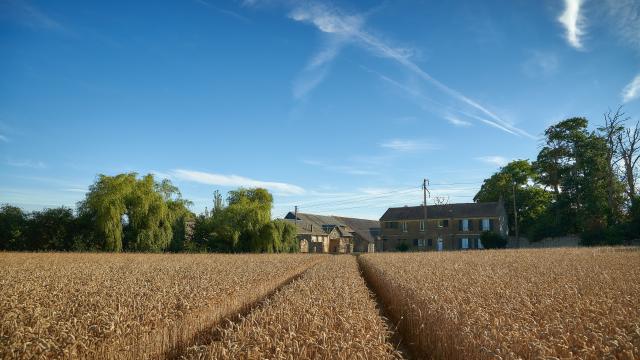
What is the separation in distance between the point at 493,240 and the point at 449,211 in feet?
38.9

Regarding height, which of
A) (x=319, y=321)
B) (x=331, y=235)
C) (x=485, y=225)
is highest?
(x=485, y=225)

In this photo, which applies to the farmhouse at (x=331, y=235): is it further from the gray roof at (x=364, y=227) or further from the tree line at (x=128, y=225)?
the tree line at (x=128, y=225)

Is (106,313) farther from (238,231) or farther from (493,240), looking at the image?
(493,240)

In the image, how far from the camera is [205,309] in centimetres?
1026

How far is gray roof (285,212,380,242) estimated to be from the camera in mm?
81219

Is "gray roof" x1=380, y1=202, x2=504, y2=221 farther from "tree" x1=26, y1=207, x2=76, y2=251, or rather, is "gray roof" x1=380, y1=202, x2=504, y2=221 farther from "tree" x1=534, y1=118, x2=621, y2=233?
"tree" x1=26, y1=207, x2=76, y2=251

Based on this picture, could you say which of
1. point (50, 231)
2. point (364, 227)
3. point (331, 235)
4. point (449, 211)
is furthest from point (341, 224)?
point (50, 231)

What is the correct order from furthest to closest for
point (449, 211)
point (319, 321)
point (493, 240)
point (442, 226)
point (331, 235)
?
point (331, 235)
point (449, 211)
point (442, 226)
point (493, 240)
point (319, 321)

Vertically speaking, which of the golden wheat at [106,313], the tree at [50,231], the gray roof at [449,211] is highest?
the gray roof at [449,211]

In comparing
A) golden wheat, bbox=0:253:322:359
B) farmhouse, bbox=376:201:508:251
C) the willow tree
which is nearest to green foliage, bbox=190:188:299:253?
the willow tree

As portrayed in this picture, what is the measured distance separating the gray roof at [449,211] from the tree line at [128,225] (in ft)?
97.7

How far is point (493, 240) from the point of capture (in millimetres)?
56219

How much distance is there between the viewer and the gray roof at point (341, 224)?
266 ft

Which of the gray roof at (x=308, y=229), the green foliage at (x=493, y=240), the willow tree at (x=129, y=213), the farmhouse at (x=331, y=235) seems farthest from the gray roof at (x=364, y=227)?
the willow tree at (x=129, y=213)
